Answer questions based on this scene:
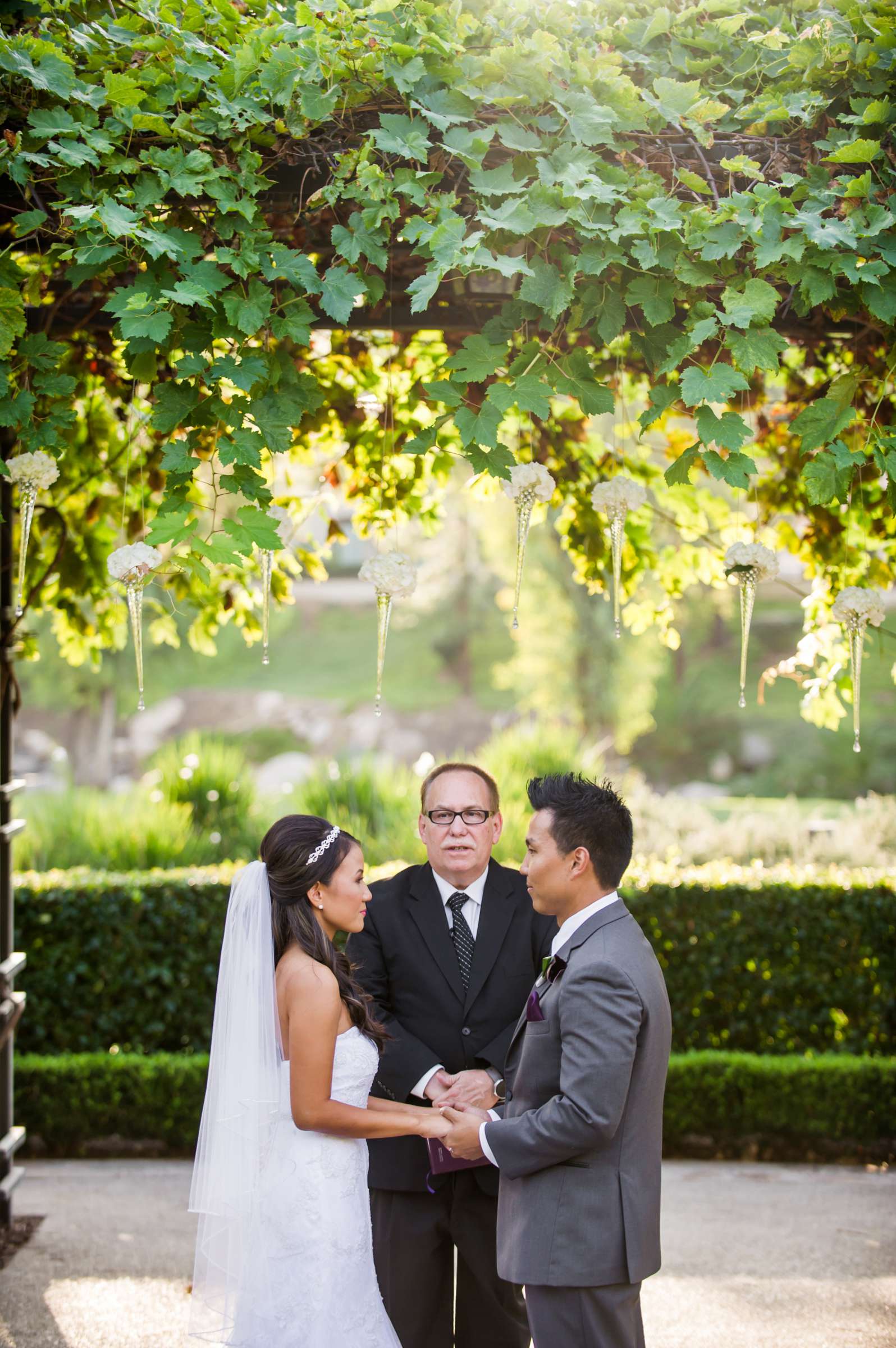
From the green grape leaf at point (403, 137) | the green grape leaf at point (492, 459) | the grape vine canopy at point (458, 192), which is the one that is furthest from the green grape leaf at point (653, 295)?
the green grape leaf at point (403, 137)

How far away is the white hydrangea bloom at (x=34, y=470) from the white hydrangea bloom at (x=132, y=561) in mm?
335

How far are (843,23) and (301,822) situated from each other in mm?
2336

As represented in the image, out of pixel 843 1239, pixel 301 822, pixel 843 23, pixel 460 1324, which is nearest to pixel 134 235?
pixel 301 822

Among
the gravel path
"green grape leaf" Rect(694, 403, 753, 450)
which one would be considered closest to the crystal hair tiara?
"green grape leaf" Rect(694, 403, 753, 450)

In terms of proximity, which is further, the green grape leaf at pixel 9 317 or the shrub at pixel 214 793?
the shrub at pixel 214 793

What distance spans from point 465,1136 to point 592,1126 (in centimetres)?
49

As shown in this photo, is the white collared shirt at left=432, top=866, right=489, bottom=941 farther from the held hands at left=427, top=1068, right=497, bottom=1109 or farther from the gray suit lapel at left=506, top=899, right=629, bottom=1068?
the gray suit lapel at left=506, top=899, right=629, bottom=1068

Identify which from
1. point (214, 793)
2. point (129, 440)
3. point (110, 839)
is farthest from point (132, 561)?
point (214, 793)

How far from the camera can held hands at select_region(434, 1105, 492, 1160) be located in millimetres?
2670

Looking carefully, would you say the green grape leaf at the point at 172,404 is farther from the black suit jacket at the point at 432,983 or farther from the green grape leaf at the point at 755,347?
the black suit jacket at the point at 432,983

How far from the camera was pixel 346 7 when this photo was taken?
8.85 ft

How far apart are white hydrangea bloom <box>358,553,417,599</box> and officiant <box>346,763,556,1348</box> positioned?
524 millimetres

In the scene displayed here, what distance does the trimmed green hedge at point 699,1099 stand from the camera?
5.74m

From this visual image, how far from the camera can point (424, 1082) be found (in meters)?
2.96
